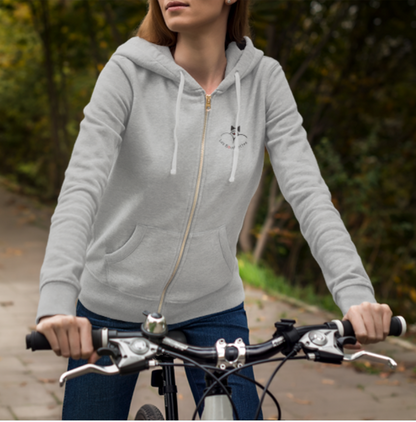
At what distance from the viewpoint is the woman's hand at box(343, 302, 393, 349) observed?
159 cm

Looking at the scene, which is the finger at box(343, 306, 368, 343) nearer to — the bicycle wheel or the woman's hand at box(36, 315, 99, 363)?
the woman's hand at box(36, 315, 99, 363)

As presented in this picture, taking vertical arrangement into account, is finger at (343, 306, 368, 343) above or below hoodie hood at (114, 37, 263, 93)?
below

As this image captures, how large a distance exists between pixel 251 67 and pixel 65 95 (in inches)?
453

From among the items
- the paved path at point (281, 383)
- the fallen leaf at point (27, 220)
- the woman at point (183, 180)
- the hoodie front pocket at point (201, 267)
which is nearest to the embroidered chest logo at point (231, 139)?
the woman at point (183, 180)

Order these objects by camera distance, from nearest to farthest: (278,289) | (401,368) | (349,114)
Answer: (401,368)
(278,289)
(349,114)

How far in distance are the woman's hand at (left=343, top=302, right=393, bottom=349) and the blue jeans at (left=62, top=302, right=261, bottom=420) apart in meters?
0.47

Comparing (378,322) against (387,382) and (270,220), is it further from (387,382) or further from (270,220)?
(270,220)

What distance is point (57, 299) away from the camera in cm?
147

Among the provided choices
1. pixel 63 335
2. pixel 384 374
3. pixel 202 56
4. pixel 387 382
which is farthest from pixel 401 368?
pixel 63 335

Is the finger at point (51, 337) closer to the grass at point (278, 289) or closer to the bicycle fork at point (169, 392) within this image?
the bicycle fork at point (169, 392)

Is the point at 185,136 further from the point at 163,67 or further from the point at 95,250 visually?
the point at 95,250

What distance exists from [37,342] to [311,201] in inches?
38.4

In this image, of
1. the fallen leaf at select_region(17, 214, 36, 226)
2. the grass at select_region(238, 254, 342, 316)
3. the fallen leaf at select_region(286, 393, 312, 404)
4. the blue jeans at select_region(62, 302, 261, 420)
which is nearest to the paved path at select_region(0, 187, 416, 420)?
the fallen leaf at select_region(286, 393, 312, 404)

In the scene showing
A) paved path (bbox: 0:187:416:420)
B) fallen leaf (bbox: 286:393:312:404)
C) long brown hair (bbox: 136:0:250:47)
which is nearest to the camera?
long brown hair (bbox: 136:0:250:47)
